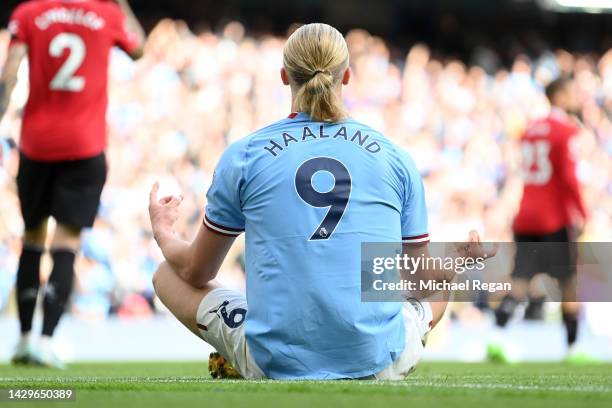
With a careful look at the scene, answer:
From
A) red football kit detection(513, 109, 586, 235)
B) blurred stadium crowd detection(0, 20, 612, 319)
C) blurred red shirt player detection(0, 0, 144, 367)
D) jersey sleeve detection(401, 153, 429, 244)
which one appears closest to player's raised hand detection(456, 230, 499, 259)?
jersey sleeve detection(401, 153, 429, 244)

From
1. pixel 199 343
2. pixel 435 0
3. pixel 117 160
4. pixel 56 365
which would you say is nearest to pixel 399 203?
pixel 56 365

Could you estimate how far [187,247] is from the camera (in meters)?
3.71

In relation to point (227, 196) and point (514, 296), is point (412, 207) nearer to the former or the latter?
point (227, 196)

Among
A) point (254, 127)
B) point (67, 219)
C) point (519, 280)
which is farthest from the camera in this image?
point (254, 127)

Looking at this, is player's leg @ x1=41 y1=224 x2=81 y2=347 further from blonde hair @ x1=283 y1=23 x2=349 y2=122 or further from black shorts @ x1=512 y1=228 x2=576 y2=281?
black shorts @ x1=512 y1=228 x2=576 y2=281

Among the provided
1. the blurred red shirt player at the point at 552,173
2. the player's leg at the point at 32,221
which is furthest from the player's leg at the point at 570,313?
the player's leg at the point at 32,221

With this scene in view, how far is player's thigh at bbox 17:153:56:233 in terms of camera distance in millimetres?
6336

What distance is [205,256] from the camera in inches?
143

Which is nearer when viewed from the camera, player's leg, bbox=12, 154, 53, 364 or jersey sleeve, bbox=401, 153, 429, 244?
jersey sleeve, bbox=401, 153, 429, 244

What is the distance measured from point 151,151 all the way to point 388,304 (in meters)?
11.5

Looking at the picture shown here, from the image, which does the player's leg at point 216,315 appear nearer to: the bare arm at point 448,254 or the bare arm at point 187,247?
the bare arm at point 187,247

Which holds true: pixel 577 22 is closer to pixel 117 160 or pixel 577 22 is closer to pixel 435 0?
pixel 435 0

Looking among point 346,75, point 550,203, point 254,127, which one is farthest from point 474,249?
point 254,127

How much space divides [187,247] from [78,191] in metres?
2.74
